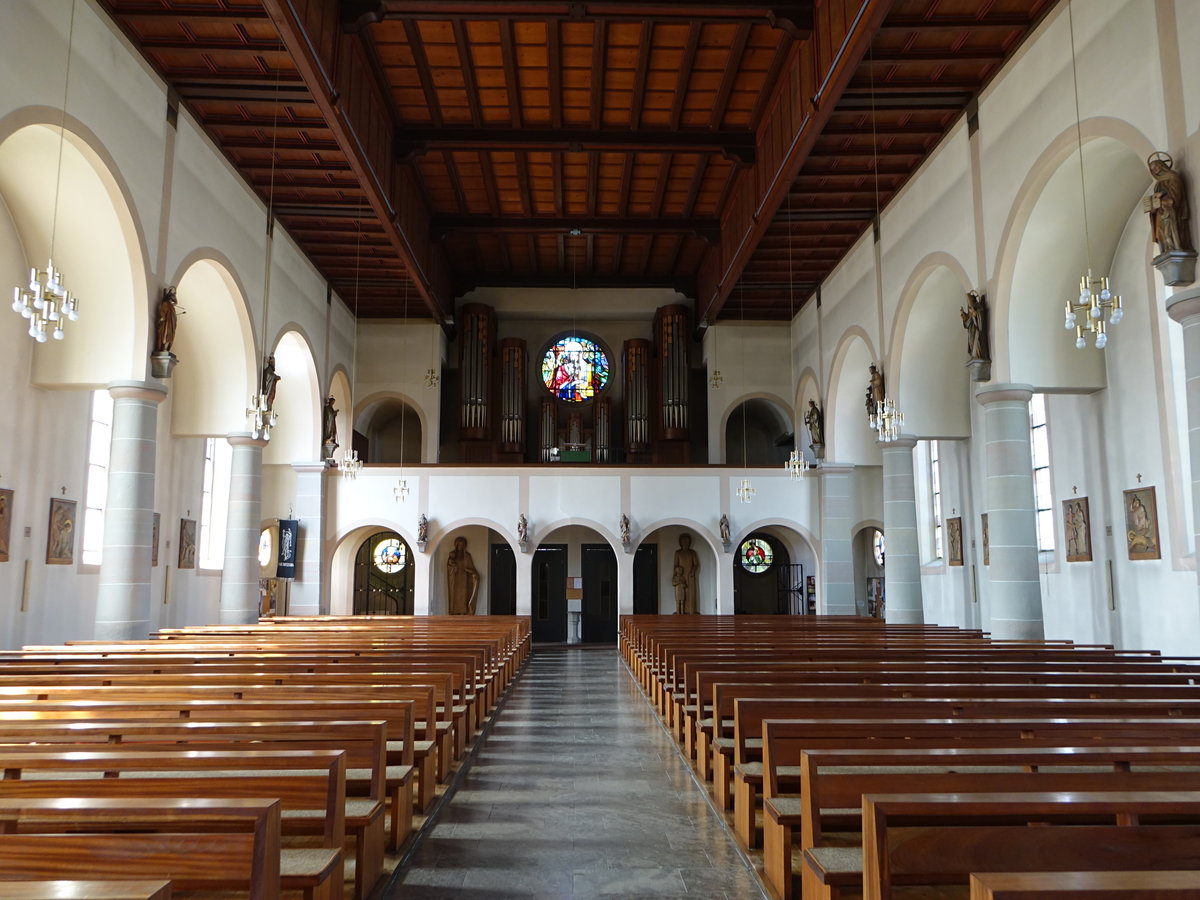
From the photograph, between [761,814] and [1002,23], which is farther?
[1002,23]

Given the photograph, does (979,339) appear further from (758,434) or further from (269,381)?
(758,434)

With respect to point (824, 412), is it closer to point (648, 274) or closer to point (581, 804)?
point (648, 274)

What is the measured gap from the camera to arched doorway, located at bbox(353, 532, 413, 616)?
25000 millimetres

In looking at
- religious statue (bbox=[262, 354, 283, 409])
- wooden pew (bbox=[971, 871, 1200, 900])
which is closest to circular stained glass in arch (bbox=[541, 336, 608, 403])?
religious statue (bbox=[262, 354, 283, 409])

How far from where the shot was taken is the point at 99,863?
2.43 meters

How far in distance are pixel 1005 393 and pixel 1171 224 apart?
4.05 m

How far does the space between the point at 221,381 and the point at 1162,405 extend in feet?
45.1

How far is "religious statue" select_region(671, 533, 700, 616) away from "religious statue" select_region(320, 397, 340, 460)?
8822 millimetres

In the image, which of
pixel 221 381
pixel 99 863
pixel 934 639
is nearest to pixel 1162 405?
pixel 934 639

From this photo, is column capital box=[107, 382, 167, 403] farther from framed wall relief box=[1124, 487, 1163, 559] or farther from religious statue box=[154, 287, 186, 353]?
framed wall relief box=[1124, 487, 1163, 559]

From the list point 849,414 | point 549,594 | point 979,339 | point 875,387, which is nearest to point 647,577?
point 549,594

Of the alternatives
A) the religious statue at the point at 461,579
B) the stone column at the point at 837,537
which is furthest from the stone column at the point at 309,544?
the stone column at the point at 837,537

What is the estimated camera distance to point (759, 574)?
25.6 m

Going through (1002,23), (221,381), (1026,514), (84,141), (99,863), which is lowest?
(99,863)
